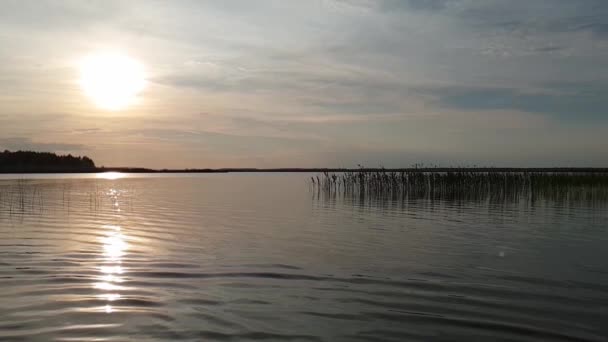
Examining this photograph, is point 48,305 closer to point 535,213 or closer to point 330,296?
point 330,296

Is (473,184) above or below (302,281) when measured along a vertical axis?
above

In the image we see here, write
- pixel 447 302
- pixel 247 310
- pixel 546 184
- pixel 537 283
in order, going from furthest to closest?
pixel 546 184 → pixel 537 283 → pixel 447 302 → pixel 247 310

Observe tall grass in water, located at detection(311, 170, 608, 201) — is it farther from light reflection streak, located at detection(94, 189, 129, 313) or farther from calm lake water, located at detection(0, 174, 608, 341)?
light reflection streak, located at detection(94, 189, 129, 313)

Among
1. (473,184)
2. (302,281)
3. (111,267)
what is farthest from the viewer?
(473,184)

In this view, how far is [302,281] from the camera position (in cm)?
771

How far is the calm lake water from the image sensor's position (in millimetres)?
5461

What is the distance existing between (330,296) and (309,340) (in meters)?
1.73

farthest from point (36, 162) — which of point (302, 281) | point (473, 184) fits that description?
point (302, 281)

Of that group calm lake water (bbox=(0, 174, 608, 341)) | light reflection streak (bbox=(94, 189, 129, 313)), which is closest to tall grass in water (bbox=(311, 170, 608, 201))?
calm lake water (bbox=(0, 174, 608, 341))

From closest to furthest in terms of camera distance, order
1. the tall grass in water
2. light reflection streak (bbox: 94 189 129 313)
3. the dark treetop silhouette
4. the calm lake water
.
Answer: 1. the calm lake water
2. light reflection streak (bbox: 94 189 129 313)
3. the tall grass in water
4. the dark treetop silhouette

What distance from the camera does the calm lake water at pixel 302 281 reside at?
5461 millimetres

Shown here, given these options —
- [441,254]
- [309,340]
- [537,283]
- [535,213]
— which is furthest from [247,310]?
[535,213]

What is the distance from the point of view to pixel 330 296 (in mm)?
6805

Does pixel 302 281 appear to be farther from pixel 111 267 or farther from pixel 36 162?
pixel 36 162
